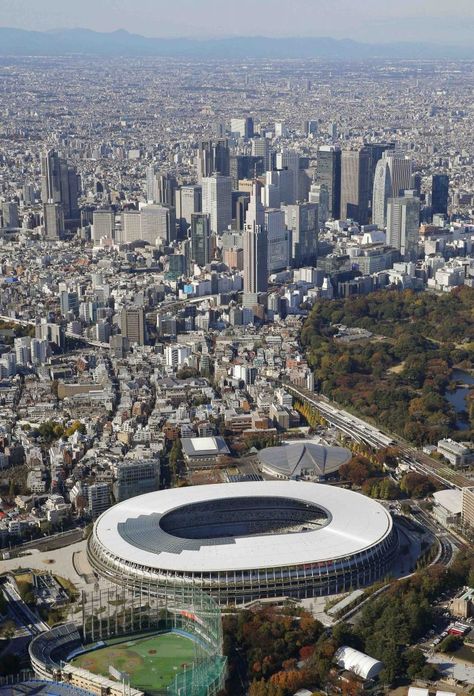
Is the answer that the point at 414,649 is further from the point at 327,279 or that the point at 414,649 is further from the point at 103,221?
the point at 103,221

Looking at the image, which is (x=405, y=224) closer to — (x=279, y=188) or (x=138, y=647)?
(x=279, y=188)

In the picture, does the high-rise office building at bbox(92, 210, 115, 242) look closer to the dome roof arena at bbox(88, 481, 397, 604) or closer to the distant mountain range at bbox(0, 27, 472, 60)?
the dome roof arena at bbox(88, 481, 397, 604)

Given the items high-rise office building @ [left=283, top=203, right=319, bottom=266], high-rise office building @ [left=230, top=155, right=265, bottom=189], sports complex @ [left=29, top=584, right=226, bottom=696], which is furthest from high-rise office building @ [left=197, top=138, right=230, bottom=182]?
sports complex @ [left=29, top=584, right=226, bottom=696]

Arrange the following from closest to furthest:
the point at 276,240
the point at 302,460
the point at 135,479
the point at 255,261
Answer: the point at 135,479 → the point at 302,460 → the point at 255,261 → the point at 276,240

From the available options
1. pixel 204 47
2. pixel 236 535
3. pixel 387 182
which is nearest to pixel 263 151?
pixel 387 182

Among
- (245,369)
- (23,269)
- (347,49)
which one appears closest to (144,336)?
A: (245,369)

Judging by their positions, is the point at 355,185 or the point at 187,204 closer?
the point at 187,204

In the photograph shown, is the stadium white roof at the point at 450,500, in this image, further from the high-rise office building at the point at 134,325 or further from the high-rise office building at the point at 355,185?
the high-rise office building at the point at 355,185

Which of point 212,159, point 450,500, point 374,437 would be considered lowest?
point 374,437
